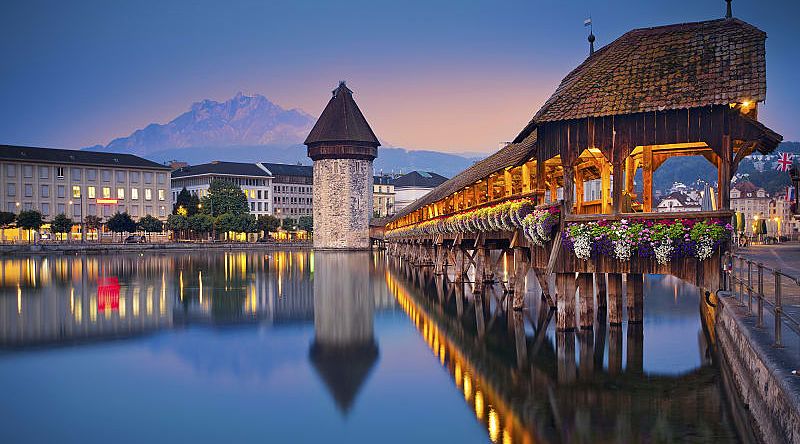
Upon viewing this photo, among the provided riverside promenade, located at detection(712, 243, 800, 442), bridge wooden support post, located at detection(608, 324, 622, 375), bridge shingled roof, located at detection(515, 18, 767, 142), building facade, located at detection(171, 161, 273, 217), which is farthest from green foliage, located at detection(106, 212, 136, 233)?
riverside promenade, located at detection(712, 243, 800, 442)

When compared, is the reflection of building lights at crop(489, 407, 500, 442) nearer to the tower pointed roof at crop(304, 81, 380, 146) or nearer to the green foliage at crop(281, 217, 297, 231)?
the tower pointed roof at crop(304, 81, 380, 146)

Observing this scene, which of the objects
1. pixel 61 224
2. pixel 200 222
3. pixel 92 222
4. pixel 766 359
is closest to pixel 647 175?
pixel 766 359

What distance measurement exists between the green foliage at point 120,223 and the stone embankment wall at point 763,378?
107 m

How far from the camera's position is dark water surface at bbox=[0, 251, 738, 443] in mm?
11016

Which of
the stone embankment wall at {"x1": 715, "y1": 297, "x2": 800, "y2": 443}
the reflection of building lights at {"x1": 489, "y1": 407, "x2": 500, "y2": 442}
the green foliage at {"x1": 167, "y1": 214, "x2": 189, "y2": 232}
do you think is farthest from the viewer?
the green foliage at {"x1": 167, "y1": 214, "x2": 189, "y2": 232}

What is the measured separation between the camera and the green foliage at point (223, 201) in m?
120

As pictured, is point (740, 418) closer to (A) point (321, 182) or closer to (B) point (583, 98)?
(B) point (583, 98)

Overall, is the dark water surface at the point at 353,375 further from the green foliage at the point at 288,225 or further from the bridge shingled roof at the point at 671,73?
the green foliage at the point at 288,225

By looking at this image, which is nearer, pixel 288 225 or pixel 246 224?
pixel 246 224

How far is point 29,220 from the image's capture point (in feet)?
335

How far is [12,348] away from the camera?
712 inches

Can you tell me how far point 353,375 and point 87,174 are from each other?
4391 inches

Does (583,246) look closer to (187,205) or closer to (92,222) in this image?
(92,222)

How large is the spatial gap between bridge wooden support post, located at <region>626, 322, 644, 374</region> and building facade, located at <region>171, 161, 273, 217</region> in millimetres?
133157
